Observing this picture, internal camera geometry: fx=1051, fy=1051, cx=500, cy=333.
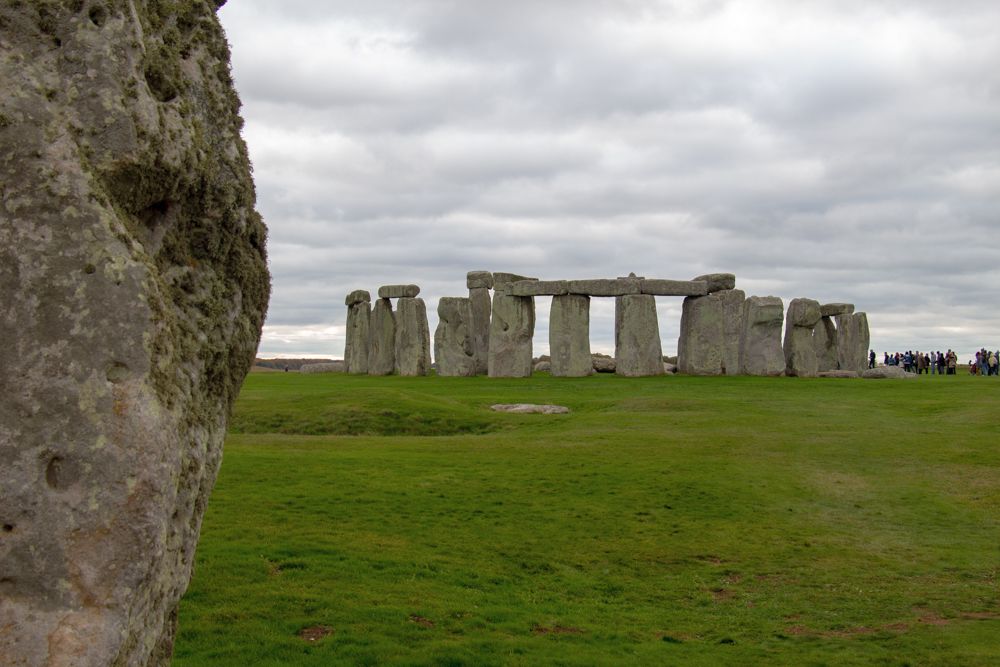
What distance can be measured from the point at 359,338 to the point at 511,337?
1025cm

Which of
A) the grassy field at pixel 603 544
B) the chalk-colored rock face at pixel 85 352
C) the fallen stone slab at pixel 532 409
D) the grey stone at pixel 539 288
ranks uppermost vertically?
the grey stone at pixel 539 288

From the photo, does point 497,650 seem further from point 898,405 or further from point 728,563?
point 898,405

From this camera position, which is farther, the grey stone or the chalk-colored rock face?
the grey stone

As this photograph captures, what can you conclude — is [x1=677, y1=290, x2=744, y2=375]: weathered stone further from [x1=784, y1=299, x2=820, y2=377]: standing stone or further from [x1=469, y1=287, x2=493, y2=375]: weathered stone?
[x1=469, y1=287, x2=493, y2=375]: weathered stone

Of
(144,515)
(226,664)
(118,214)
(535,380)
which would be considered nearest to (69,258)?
(118,214)

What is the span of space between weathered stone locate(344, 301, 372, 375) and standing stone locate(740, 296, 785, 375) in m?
16.2

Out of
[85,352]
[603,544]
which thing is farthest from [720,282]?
[85,352]

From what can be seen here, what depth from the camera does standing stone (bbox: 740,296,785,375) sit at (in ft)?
127

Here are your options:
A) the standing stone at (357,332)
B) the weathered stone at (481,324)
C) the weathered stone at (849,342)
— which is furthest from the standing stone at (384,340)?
the weathered stone at (849,342)

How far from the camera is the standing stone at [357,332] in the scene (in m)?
46.6

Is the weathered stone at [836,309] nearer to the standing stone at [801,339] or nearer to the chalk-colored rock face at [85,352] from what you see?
the standing stone at [801,339]

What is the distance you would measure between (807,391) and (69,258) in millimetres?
28797

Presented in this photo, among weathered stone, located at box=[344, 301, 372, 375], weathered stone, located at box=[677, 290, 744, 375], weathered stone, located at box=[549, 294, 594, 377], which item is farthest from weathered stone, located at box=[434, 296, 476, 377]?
weathered stone, located at box=[677, 290, 744, 375]

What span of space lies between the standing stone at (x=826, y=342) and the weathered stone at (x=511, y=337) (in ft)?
47.2
